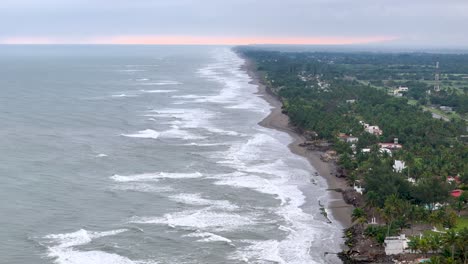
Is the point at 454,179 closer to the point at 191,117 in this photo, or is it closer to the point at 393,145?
the point at 393,145

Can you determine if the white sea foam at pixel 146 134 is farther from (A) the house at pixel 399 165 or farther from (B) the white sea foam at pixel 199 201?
(A) the house at pixel 399 165

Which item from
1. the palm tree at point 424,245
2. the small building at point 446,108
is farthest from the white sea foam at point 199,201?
the small building at point 446,108

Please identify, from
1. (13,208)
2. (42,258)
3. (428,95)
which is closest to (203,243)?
(42,258)

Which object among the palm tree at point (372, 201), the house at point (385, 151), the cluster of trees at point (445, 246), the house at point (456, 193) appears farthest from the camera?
the house at point (385, 151)

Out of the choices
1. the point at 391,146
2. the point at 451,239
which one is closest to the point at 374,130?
the point at 391,146

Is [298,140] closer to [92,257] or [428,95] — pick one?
[92,257]
